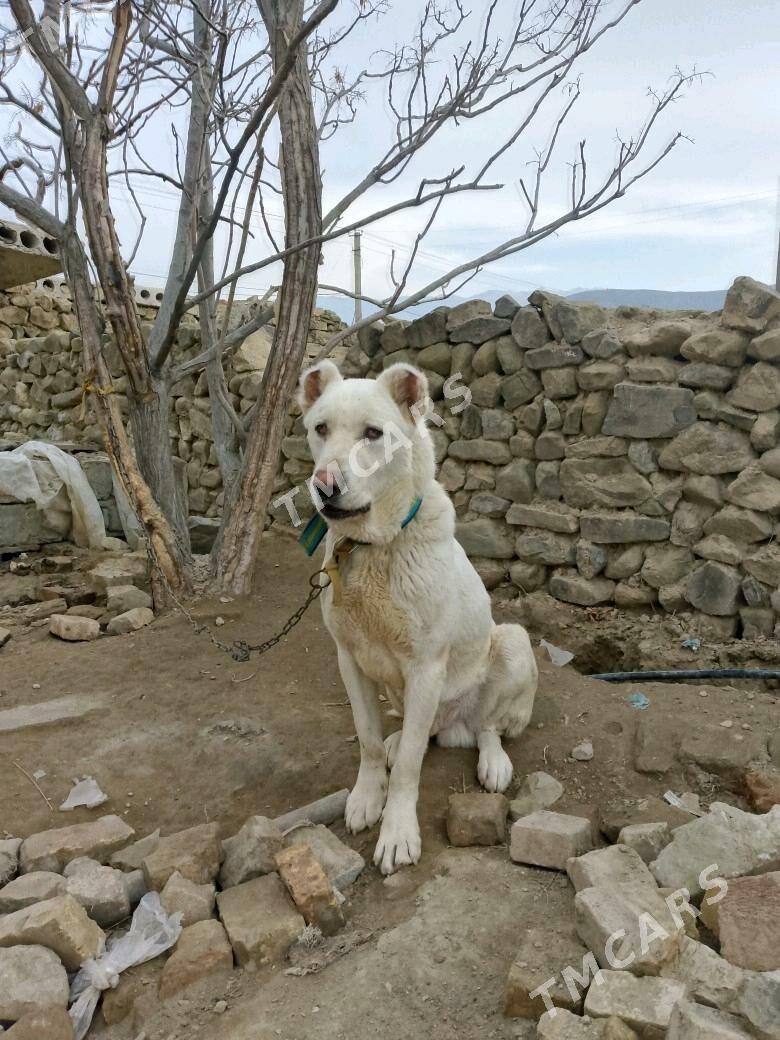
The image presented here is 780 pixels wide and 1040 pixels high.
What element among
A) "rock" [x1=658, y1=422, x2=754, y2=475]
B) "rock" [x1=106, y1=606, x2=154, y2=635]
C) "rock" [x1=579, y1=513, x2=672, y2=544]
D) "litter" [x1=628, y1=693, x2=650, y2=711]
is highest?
"rock" [x1=658, y1=422, x2=754, y2=475]

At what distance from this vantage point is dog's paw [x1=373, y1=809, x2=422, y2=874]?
2.48 m

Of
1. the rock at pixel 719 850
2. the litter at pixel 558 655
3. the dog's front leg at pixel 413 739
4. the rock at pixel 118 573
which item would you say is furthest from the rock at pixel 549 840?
the rock at pixel 118 573

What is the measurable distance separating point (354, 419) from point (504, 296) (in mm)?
3388

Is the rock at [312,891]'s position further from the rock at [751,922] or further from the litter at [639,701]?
the litter at [639,701]

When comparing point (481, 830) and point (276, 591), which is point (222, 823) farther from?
point (276, 591)

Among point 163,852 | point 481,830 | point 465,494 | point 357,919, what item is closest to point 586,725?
point 481,830

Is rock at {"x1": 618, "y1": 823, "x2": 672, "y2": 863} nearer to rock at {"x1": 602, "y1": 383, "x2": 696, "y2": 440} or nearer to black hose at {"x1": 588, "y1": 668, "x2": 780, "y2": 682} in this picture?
black hose at {"x1": 588, "y1": 668, "x2": 780, "y2": 682}

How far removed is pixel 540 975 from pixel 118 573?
4574 mm

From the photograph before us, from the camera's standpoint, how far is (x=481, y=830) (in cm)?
258

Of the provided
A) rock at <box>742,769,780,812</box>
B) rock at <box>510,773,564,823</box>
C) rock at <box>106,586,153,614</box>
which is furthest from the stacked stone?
rock at <box>106,586,153,614</box>

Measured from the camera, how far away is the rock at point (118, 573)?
17.9ft

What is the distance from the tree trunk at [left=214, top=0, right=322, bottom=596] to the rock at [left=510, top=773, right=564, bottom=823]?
280cm

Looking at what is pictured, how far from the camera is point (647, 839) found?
7.36 ft

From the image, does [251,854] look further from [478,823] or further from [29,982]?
[478,823]
